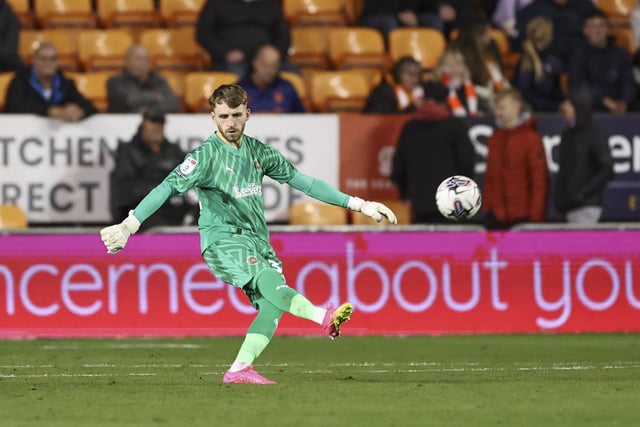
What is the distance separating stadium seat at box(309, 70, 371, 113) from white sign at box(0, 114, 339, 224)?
140 cm

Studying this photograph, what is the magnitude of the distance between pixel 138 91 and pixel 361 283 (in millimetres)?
3544

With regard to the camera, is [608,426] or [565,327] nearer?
[608,426]

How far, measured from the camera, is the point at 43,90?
16.4 metres

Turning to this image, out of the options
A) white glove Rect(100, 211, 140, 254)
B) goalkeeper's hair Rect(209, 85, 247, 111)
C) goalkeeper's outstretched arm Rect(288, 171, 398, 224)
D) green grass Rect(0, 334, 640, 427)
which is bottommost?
green grass Rect(0, 334, 640, 427)

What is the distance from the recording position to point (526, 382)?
33.4 feet

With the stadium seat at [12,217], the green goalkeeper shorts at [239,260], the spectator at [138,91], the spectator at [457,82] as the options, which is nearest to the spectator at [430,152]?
the spectator at [457,82]

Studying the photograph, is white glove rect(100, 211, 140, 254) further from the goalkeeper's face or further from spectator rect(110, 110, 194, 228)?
spectator rect(110, 110, 194, 228)

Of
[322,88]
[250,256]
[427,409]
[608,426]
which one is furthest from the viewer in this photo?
[322,88]

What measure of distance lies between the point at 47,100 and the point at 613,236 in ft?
20.0

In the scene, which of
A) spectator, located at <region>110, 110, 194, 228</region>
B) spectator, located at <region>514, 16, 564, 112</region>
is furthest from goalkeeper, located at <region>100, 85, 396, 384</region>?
spectator, located at <region>514, 16, 564, 112</region>

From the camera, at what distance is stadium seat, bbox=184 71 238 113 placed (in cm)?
1730

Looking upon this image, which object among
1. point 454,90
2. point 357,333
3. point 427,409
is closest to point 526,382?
point 427,409

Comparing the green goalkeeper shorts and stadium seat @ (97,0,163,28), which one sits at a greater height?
stadium seat @ (97,0,163,28)

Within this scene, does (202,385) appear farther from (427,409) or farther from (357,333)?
(357,333)
